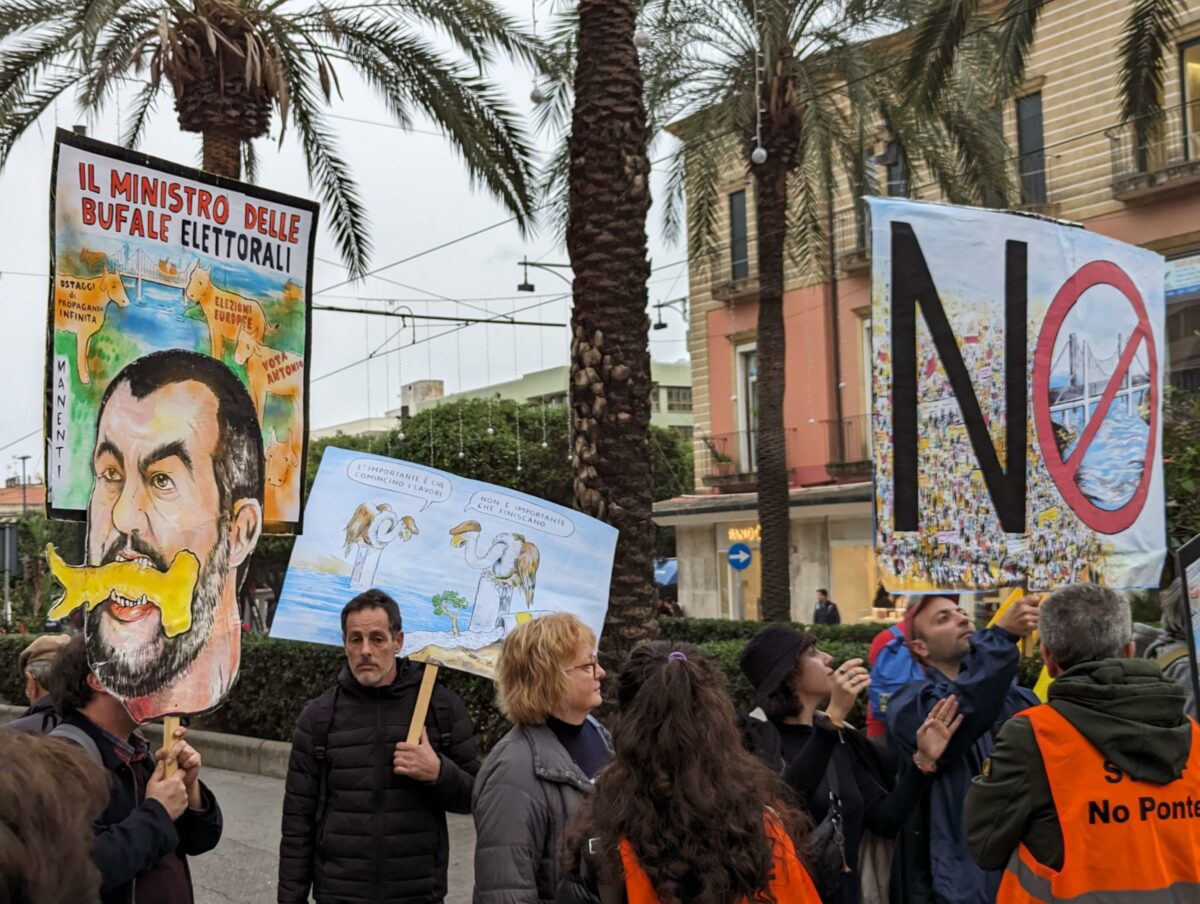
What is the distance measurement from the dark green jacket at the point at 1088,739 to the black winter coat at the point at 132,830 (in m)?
2.02

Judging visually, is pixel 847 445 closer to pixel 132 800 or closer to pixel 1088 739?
pixel 1088 739

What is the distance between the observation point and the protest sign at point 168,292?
3.93m

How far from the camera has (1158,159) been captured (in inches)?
894

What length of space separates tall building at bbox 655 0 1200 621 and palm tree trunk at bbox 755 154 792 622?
2.38 m

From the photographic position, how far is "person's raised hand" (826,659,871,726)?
3545 mm

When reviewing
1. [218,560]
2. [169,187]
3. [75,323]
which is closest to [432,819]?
[218,560]

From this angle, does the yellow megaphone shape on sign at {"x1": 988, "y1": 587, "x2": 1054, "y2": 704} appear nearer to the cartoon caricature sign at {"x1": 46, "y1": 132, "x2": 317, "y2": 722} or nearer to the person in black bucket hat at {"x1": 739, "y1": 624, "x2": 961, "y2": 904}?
the person in black bucket hat at {"x1": 739, "y1": 624, "x2": 961, "y2": 904}

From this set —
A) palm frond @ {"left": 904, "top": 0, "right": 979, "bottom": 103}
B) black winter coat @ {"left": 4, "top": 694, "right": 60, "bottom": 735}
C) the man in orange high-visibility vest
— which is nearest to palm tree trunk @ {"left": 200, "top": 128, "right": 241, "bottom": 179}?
palm frond @ {"left": 904, "top": 0, "right": 979, "bottom": 103}

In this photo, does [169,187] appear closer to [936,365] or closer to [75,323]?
[75,323]

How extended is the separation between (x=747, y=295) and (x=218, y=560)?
2692 centimetres

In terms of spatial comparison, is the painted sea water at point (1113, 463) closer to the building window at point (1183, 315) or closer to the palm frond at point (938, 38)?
the palm frond at point (938, 38)

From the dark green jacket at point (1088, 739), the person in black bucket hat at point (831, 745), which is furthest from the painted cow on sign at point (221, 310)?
the dark green jacket at point (1088, 739)

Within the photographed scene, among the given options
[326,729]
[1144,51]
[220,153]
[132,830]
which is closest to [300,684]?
[220,153]

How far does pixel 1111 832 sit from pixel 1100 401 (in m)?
2.39
